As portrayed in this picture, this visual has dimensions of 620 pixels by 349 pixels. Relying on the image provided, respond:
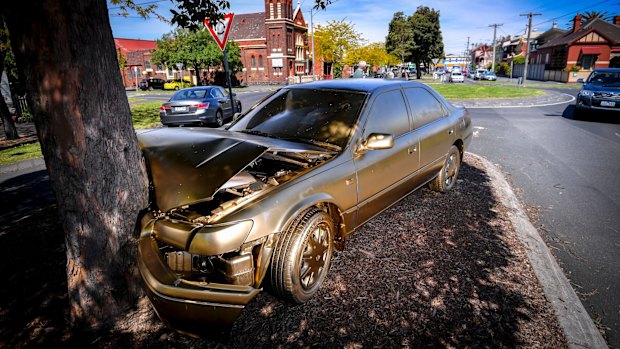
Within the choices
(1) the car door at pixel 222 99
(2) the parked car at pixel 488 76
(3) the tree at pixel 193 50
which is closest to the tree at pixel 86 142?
(1) the car door at pixel 222 99

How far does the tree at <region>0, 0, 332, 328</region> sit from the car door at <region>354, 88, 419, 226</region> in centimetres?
198

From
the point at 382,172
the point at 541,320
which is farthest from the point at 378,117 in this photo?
the point at 541,320

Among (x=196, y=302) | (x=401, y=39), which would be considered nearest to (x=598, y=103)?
(x=196, y=302)

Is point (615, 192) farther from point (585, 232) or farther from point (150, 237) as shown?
point (150, 237)

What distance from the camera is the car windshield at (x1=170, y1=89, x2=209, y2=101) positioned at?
12.5m

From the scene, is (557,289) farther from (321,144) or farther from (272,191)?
(272,191)

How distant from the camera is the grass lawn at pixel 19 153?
26.4ft

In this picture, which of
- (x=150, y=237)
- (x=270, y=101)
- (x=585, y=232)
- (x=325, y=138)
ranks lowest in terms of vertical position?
(x=585, y=232)

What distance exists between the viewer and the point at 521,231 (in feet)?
13.4

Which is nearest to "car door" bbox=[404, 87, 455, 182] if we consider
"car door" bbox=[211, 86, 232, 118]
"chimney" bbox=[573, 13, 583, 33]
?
"car door" bbox=[211, 86, 232, 118]

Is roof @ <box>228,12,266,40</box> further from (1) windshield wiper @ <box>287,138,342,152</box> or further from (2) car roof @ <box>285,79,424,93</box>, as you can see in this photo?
(1) windshield wiper @ <box>287,138,342,152</box>

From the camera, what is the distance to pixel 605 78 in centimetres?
1275

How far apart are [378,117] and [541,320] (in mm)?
2279

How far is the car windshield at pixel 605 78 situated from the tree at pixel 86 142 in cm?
1576
